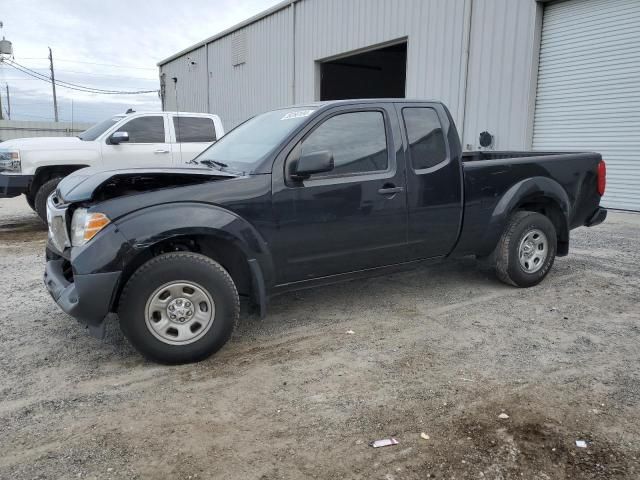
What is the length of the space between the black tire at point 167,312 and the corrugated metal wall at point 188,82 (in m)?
22.9

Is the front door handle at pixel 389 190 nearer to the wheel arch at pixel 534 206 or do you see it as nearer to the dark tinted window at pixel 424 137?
the dark tinted window at pixel 424 137

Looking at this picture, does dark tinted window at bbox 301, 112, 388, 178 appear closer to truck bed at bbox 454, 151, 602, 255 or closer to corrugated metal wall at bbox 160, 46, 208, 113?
truck bed at bbox 454, 151, 602, 255

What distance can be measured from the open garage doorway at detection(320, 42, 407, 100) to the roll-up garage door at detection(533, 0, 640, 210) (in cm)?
876

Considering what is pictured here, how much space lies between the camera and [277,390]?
3.14m

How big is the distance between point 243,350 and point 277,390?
68 centimetres

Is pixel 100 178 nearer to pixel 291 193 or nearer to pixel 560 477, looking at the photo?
pixel 291 193

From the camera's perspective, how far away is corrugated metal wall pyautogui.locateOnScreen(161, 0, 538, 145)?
10758mm

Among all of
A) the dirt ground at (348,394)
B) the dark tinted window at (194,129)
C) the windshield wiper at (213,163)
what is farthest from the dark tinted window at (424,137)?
the dark tinted window at (194,129)

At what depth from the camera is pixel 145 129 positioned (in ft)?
29.9

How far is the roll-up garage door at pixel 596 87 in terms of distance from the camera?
9438mm

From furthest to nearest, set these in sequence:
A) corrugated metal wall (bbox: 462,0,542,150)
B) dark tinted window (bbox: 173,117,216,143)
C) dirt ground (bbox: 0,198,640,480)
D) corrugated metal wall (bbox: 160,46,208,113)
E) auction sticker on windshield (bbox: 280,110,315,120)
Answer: corrugated metal wall (bbox: 160,46,208,113) → corrugated metal wall (bbox: 462,0,542,150) → dark tinted window (bbox: 173,117,216,143) → auction sticker on windshield (bbox: 280,110,315,120) → dirt ground (bbox: 0,198,640,480)

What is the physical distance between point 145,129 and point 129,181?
20.3 feet

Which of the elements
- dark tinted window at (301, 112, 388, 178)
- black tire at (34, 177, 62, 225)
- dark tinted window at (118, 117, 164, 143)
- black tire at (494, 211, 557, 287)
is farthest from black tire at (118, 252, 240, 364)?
dark tinted window at (118, 117, 164, 143)

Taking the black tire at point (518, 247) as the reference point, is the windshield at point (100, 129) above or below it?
above
